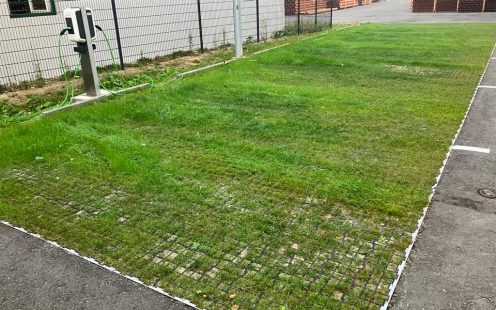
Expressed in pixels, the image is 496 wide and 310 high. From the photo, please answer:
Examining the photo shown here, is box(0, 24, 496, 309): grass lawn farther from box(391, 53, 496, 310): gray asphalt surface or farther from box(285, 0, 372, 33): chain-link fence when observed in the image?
box(285, 0, 372, 33): chain-link fence

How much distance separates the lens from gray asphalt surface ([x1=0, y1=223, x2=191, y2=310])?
2525mm

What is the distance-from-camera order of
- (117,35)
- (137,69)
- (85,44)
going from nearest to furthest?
1. (85,44)
2. (117,35)
3. (137,69)

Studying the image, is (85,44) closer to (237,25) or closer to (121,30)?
(121,30)

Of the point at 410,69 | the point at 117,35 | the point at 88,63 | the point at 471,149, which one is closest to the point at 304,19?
the point at 410,69

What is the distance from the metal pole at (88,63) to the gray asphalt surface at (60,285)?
4.01 meters

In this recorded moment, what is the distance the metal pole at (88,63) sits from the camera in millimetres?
6328

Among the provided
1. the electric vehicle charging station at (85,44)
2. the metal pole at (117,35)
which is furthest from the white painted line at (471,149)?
the metal pole at (117,35)

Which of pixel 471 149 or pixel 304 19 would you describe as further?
pixel 304 19

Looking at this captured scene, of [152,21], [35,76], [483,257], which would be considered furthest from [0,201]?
[152,21]

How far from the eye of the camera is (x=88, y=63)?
21.4 ft

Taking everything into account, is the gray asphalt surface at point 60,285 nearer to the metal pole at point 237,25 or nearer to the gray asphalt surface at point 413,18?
the metal pole at point 237,25

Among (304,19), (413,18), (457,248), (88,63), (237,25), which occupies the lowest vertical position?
(457,248)

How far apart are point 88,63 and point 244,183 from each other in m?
3.84

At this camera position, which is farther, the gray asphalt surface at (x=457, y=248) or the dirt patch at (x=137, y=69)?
the dirt patch at (x=137, y=69)
